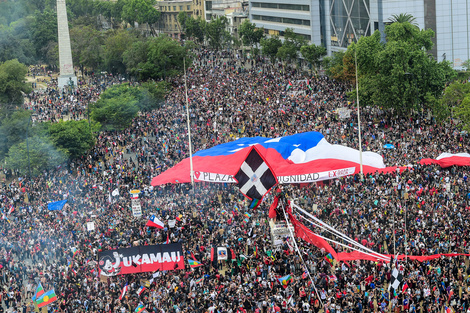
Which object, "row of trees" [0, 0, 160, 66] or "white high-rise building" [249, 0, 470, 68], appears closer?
"white high-rise building" [249, 0, 470, 68]

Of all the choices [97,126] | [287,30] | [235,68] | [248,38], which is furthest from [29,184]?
[248,38]

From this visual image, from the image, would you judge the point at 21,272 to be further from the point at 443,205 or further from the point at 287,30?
the point at 287,30

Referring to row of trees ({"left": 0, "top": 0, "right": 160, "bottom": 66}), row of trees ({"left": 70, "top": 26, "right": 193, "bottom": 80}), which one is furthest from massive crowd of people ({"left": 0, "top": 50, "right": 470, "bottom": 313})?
row of trees ({"left": 0, "top": 0, "right": 160, "bottom": 66})

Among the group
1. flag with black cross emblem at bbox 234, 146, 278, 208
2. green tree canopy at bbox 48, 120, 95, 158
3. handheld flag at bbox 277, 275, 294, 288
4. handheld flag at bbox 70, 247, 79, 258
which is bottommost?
handheld flag at bbox 70, 247, 79, 258

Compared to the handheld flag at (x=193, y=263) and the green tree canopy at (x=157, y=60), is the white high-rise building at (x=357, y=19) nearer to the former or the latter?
the green tree canopy at (x=157, y=60)

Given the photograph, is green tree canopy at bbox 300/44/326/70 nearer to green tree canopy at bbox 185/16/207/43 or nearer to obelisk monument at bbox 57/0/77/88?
obelisk monument at bbox 57/0/77/88

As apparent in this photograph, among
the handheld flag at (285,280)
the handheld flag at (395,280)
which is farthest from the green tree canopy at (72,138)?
the handheld flag at (395,280)
